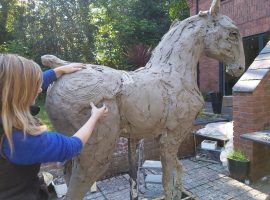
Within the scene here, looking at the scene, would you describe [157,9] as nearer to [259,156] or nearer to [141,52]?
[141,52]

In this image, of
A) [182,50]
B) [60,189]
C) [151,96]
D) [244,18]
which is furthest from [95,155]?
[244,18]

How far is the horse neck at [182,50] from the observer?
236 cm

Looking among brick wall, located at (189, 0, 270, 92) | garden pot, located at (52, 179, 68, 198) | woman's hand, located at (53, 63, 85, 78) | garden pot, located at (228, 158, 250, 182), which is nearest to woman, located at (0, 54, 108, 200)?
woman's hand, located at (53, 63, 85, 78)

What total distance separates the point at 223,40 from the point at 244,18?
21.5ft

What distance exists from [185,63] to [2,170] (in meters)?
1.64

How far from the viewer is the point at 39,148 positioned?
1.32 metres

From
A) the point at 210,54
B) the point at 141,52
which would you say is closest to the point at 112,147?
the point at 210,54

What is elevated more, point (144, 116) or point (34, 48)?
point (34, 48)

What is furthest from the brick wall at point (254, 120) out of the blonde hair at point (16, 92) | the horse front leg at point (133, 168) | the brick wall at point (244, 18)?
the brick wall at point (244, 18)

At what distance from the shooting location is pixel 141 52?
29.2ft

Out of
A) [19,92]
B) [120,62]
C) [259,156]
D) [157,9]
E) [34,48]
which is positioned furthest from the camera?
[157,9]

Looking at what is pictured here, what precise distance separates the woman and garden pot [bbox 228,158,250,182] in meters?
3.21

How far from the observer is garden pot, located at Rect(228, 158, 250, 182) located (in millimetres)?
3988

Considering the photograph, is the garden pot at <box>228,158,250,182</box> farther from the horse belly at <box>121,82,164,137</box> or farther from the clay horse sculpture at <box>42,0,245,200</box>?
the horse belly at <box>121,82,164,137</box>
